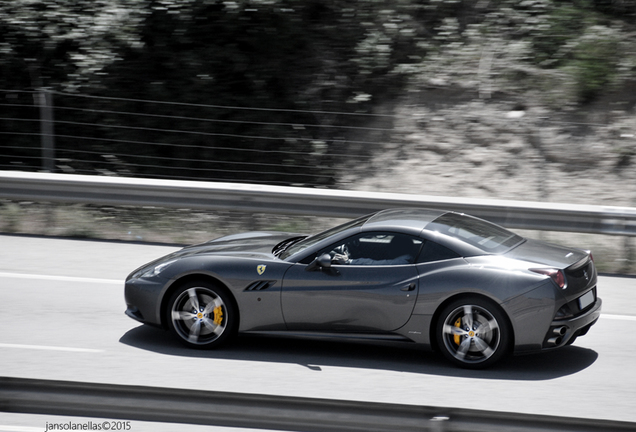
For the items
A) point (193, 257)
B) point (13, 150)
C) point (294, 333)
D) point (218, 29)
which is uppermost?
point (218, 29)

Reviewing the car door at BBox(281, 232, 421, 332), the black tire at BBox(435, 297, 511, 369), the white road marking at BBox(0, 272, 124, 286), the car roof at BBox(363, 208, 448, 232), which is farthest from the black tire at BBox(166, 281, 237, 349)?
the white road marking at BBox(0, 272, 124, 286)

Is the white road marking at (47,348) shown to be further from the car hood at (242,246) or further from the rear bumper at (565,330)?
the rear bumper at (565,330)

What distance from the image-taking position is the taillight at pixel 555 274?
5.52 m

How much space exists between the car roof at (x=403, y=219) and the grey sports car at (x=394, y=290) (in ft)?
0.05

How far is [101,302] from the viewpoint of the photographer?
24.5 feet

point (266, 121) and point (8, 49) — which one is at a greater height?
point (8, 49)

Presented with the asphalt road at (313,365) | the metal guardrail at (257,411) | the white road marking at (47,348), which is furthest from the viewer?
the white road marking at (47,348)

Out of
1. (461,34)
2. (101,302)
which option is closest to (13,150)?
(101,302)

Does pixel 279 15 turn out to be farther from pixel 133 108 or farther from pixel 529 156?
pixel 529 156

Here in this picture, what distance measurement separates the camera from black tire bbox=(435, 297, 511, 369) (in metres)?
5.58

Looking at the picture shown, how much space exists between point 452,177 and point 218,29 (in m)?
4.90

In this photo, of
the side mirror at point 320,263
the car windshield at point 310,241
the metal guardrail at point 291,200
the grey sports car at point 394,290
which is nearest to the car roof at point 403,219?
the grey sports car at point 394,290

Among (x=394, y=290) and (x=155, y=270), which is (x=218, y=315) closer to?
(x=155, y=270)

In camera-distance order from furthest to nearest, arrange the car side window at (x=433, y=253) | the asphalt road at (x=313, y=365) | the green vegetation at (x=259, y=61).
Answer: the green vegetation at (x=259, y=61) < the car side window at (x=433, y=253) < the asphalt road at (x=313, y=365)
